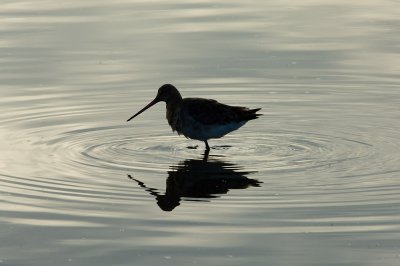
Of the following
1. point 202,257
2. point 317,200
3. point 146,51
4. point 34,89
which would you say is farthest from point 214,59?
point 202,257

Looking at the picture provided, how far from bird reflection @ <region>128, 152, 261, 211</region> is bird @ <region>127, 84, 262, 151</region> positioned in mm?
854

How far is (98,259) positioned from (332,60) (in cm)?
1043

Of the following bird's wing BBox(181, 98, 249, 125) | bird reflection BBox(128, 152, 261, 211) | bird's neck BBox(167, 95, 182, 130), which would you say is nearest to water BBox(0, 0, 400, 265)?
bird reflection BBox(128, 152, 261, 211)

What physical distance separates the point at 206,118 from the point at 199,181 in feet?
7.16

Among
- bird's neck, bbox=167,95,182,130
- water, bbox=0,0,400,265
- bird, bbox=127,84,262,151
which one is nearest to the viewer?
water, bbox=0,0,400,265

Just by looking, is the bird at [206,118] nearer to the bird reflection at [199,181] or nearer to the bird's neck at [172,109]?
the bird's neck at [172,109]

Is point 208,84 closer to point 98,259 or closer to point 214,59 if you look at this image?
point 214,59

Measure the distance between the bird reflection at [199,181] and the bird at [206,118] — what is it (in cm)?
85

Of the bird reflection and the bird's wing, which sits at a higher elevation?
the bird's wing

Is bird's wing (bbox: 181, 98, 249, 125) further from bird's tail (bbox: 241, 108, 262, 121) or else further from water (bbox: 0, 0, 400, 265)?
water (bbox: 0, 0, 400, 265)

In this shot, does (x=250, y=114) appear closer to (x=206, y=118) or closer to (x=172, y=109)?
(x=206, y=118)

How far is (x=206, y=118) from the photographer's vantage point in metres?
Answer: 16.4

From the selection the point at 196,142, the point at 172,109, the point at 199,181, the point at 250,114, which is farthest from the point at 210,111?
the point at 199,181

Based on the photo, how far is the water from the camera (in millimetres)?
11547
